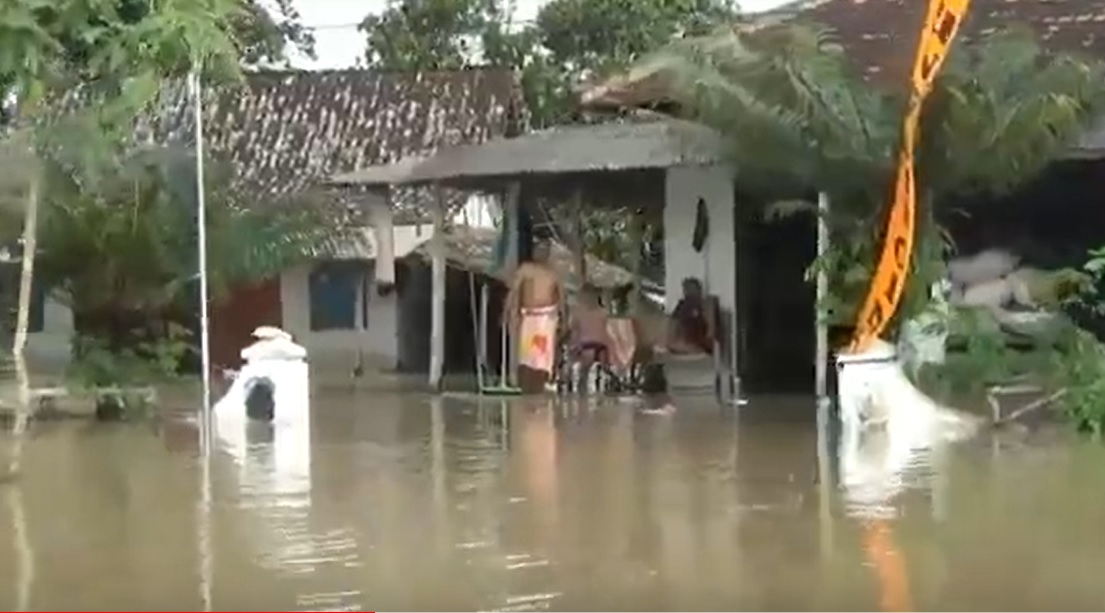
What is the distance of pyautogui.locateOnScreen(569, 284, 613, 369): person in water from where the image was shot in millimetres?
20578

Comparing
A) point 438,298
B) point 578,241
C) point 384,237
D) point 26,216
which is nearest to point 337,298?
point 384,237

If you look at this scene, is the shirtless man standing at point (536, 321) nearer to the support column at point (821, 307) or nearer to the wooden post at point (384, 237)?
the support column at point (821, 307)

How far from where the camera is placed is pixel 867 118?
16.0m

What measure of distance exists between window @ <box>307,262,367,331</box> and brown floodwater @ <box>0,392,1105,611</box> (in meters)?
18.5

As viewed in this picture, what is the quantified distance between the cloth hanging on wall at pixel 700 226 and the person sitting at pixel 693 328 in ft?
2.06

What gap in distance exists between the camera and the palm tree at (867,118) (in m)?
15.7

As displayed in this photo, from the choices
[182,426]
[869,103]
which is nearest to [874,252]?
[869,103]

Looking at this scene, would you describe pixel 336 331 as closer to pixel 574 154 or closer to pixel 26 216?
pixel 574 154

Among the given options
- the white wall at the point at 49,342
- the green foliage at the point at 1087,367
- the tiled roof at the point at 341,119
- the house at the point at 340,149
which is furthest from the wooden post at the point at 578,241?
the green foliage at the point at 1087,367

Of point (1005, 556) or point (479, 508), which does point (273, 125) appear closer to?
point (479, 508)

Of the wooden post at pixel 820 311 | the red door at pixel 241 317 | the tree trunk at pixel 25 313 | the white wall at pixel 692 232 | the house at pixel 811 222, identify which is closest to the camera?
the wooden post at pixel 820 311

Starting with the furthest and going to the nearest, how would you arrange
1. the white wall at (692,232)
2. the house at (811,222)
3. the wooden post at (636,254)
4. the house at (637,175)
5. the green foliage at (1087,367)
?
the wooden post at (636,254)
the white wall at (692,232)
the house at (637,175)
the house at (811,222)
the green foliage at (1087,367)

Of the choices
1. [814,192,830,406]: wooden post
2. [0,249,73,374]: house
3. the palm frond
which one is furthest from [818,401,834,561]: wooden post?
[0,249,73,374]: house

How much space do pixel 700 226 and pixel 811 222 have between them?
1.13 metres
